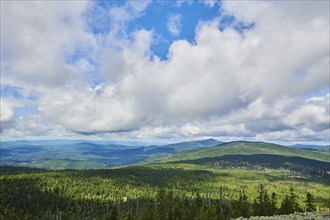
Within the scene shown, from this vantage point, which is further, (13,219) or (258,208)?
(13,219)

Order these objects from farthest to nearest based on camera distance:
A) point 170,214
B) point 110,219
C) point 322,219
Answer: point 170,214 < point 110,219 < point 322,219

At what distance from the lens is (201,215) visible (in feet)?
360

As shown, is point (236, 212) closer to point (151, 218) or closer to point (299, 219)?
point (151, 218)

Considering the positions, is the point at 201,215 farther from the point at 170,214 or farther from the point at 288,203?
the point at 288,203

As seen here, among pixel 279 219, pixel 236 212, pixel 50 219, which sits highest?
pixel 279 219

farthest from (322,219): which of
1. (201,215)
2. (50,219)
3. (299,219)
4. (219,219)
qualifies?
(50,219)

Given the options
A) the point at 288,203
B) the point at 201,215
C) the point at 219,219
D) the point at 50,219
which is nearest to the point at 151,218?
the point at 201,215

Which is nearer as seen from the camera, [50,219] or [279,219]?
[279,219]

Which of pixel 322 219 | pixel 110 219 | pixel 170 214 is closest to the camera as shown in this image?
pixel 322 219

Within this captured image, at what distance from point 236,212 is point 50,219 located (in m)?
127

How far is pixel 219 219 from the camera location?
10144cm

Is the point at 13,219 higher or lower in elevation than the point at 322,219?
lower

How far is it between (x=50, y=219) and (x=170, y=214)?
11257cm

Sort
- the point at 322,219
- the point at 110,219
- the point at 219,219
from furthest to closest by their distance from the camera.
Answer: the point at 110,219, the point at 219,219, the point at 322,219
